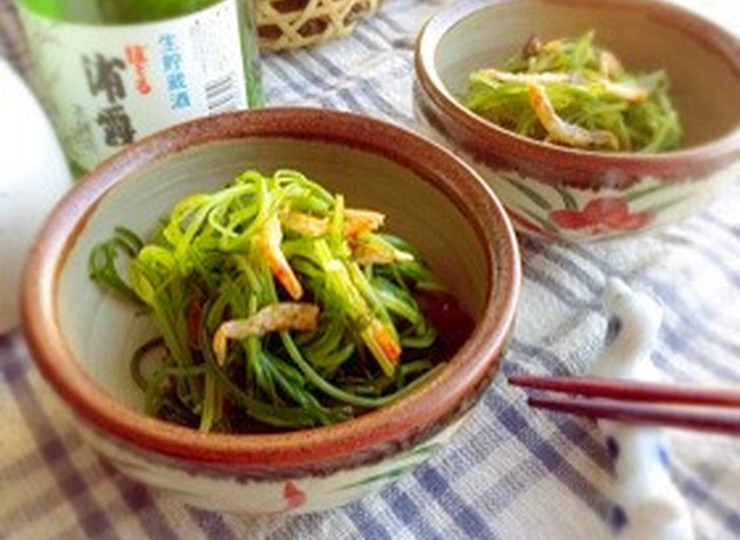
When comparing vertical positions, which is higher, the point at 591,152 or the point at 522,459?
the point at 591,152

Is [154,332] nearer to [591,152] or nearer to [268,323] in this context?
[268,323]

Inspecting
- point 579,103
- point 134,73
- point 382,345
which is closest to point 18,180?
point 134,73

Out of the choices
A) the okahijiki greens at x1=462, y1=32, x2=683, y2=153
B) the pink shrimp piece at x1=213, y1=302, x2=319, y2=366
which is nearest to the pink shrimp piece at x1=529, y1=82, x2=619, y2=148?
the okahijiki greens at x1=462, y1=32, x2=683, y2=153

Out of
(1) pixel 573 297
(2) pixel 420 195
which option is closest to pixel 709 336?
(1) pixel 573 297

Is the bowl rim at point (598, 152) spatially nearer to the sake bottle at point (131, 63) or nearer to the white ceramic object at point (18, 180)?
the sake bottle at point (131, 63)

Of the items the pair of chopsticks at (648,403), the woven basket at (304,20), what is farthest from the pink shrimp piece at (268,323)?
the woven basket at (304,20)

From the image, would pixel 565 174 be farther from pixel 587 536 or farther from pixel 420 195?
pixel 587 536
